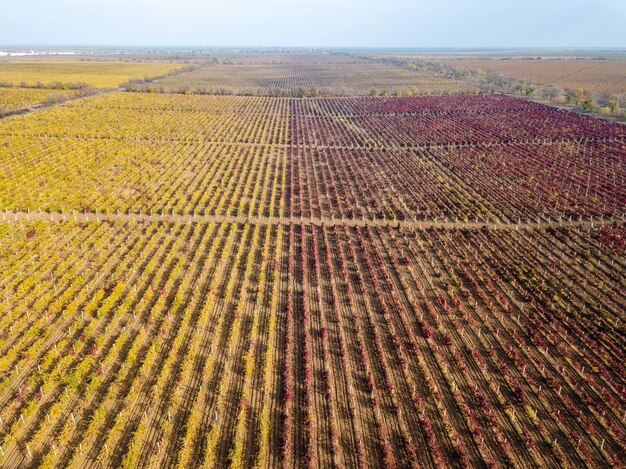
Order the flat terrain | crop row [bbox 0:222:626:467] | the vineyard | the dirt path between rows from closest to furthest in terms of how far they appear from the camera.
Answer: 1. crop row [bbox 0:222:626:467]
2. the vineyard
3. the dirt path between rows
4. the flat terrain

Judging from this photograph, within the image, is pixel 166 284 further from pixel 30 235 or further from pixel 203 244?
pixel 30 235

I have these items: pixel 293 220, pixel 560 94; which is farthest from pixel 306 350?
pixel 560 94

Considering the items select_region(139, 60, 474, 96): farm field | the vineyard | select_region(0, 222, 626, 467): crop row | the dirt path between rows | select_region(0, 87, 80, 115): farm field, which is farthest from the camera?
select_region(139, 60, 474, 96): farm field

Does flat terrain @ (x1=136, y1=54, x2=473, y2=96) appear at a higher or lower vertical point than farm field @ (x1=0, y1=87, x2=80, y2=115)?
lower

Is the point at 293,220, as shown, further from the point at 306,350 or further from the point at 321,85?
the point at 321,85

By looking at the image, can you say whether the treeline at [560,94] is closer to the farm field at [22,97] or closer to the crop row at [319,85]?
the crop row at [319,85]

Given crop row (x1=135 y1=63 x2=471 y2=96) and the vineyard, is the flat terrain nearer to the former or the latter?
crop row (x1=135 y1=63 x2=471 y2=96)

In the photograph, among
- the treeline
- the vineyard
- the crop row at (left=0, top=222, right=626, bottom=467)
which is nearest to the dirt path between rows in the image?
the vineyard

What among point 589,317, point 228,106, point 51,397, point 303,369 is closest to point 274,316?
point 303,369
